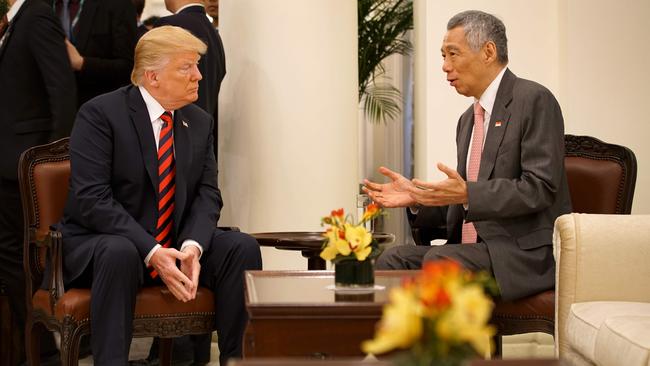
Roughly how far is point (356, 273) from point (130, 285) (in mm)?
1079

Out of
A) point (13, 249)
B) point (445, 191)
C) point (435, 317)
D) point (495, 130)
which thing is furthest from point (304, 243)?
point (435, 317)

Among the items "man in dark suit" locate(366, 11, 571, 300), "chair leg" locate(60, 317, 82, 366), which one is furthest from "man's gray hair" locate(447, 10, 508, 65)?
"chair leg" locate(60, 317, 82, 366)

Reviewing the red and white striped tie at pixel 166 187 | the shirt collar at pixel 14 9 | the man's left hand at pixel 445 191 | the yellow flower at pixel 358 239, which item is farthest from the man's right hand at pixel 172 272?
the shirt collar at pixel 14 9

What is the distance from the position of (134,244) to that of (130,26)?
1837 mm

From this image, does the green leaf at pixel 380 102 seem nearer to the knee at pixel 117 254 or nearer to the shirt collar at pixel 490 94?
the shirt collar at pixel 490 94

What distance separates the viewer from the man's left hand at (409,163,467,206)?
363 centimetres

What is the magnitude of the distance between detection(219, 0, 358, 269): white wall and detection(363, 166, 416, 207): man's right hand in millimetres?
1622

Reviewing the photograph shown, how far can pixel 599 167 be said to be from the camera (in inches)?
163

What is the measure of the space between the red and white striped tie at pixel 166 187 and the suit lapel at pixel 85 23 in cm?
141

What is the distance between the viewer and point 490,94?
392 centimetres

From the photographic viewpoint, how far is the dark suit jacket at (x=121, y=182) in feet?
12.5

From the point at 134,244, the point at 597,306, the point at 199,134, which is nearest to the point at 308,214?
the point at 199,134

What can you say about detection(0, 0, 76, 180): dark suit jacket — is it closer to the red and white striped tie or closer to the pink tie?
the red and white striped tie

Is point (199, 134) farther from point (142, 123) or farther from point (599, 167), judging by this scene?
point (599, 167)
